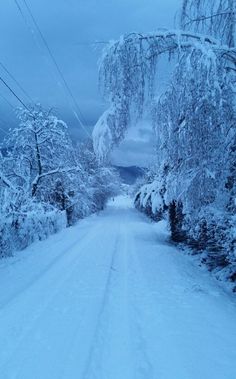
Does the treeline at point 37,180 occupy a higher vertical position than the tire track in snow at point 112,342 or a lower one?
higher

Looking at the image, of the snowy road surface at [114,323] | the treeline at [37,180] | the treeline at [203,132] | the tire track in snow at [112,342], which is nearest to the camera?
the tire track in snow at [112,342]

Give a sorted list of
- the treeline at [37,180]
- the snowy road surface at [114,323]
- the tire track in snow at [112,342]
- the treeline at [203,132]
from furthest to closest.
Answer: the treeline at [37,180] < the treeline at [203,132] < the snowy road surface at [114,323] < the tire track in snow at [112,342]

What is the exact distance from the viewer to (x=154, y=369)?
13.7 ft

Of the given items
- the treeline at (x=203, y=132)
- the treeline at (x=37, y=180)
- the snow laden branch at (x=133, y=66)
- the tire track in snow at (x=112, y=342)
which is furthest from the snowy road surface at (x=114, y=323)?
the treeline at (x=37, y=180)

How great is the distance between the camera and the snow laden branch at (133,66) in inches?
251

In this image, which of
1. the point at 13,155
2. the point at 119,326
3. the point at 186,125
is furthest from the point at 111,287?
the point at 13,155

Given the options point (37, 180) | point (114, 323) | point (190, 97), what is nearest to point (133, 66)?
point (190, 97)

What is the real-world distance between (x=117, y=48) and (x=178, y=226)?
1264cm

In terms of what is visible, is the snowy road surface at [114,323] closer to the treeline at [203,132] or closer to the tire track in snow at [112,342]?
the tire track in snow at [112,342]

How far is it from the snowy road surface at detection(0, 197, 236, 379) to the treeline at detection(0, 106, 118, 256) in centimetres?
451

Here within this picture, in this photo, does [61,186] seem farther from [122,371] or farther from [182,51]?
[122,371]

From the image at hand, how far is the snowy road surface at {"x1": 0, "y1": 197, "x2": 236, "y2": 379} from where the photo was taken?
13.9 ft

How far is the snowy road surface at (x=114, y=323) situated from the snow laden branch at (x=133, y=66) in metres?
2.86

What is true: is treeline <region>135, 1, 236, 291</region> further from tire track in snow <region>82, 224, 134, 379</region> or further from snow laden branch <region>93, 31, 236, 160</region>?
tire track in snow <region>82, 224, 134, 379</region>
